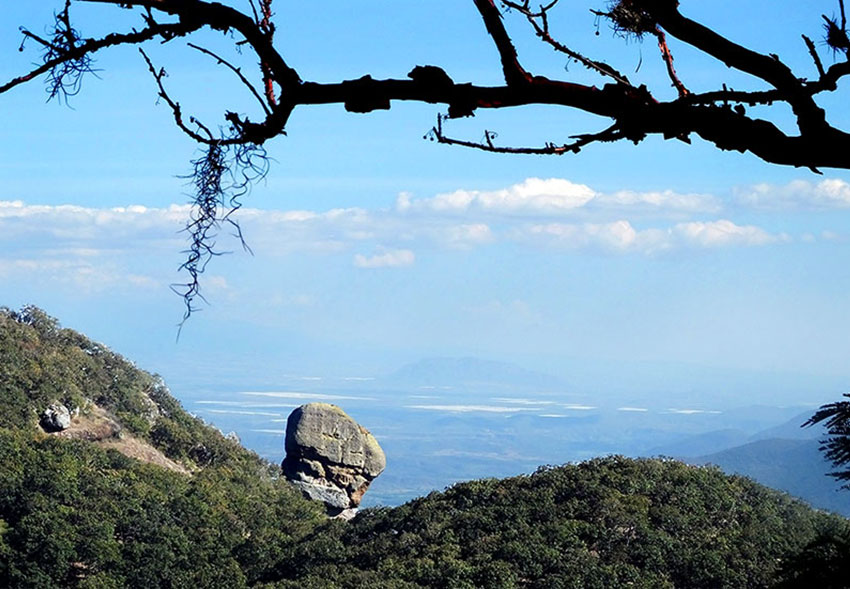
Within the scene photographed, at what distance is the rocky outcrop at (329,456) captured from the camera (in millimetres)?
31969

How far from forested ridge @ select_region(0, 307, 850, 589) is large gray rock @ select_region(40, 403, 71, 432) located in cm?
31

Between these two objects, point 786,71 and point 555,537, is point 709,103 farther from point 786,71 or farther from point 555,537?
point 555,537

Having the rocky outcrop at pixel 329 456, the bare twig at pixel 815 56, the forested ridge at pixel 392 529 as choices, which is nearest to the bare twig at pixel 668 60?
the bare twig at pixel 815 56

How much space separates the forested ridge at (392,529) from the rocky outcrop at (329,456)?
2.28 metres

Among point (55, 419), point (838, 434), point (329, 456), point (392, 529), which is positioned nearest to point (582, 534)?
point (392, 529)

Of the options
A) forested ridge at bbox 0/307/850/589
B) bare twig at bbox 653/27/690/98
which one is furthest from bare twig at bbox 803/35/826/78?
forested ridge at bbox 0/307/850/589

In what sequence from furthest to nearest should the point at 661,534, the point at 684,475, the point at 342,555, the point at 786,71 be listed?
the point at 684,475, the point at 342,555, the point at 661,534, the point at 786,71

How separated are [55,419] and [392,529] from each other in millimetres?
12096

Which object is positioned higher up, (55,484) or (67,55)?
(67,55)

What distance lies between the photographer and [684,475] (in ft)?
78.6

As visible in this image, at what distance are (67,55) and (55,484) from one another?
2317cm

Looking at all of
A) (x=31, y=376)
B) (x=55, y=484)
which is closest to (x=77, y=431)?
(x=31, y=376)

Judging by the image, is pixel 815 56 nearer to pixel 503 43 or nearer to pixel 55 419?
pixel 503 43

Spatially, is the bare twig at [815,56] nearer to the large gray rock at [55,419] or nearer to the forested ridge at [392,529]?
the forested ridge at [392,529]
